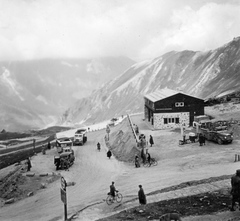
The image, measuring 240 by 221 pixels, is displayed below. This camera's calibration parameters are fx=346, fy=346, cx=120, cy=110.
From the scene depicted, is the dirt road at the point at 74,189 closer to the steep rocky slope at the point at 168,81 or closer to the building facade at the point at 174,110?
the building facade at the point at 174,110

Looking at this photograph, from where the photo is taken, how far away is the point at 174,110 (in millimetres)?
55594

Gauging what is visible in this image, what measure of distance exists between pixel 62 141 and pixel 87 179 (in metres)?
19.1

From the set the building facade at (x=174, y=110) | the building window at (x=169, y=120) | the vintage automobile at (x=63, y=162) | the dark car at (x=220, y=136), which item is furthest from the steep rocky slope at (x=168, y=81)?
the vintage automobile at (x=63, y=162)

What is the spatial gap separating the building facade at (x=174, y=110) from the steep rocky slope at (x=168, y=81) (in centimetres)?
4788

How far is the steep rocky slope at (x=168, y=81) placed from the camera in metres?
118

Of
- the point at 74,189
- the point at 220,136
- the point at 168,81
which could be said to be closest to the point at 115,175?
the point at 74,189

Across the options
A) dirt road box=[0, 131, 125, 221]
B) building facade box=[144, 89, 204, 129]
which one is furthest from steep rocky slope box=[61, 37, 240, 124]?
dirt road box=[0, 131, 125, 221]

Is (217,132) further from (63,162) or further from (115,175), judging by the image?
(63,162)

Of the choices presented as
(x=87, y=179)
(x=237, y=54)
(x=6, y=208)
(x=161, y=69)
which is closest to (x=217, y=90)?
(x=237, y=54)

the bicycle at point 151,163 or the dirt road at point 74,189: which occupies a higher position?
the bicycle at point 151,163

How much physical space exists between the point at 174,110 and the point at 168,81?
303ft

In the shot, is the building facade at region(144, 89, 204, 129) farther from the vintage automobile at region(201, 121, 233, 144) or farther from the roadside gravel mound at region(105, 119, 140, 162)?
the vintage automobile at region(201, 121, 233, 144)

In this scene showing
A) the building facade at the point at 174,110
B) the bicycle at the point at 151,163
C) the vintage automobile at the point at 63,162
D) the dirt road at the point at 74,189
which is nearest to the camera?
the dirt road at the point at 74,189

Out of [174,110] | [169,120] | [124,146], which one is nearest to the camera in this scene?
[124,146]
